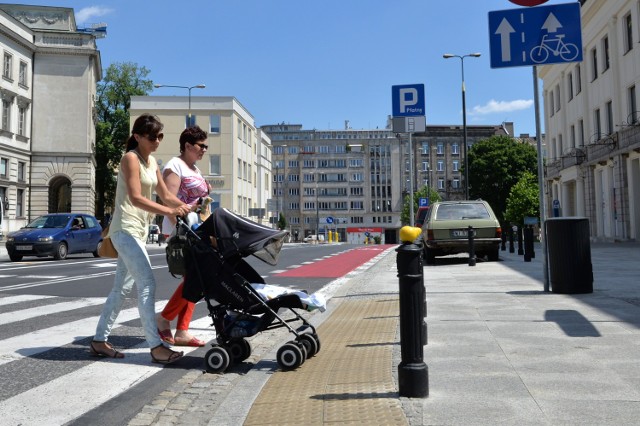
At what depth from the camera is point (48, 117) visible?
4566cm

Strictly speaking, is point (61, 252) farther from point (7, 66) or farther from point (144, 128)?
point (7, 66)

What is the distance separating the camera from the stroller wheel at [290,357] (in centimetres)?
435

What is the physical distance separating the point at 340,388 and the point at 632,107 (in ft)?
105

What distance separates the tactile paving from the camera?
10.3 ft

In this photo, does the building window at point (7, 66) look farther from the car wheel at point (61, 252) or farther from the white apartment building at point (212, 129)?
the car wheel at point (61, 252)

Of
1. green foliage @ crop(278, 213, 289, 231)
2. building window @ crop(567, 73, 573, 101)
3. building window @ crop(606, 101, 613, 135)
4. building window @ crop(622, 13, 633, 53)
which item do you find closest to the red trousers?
building window @ crop(622, 13, 633, 53)

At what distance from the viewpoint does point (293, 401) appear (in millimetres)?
3492

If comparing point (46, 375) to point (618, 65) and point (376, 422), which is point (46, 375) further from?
point (618, 65)

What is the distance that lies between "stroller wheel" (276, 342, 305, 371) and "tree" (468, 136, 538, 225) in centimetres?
6483

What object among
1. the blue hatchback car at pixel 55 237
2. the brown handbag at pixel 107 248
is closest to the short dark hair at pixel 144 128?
the brown handbag at pixel 107 248

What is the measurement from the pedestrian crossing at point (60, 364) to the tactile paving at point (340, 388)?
1.10 metres

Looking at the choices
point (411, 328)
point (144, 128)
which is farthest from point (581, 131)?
point (411, 328)

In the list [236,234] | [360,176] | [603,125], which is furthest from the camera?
[360,176]

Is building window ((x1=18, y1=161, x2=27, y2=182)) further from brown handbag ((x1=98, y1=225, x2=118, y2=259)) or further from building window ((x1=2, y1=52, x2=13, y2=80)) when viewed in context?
brown handbag ((x1=98, y1=225, x2=118, y2=259))
